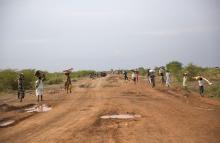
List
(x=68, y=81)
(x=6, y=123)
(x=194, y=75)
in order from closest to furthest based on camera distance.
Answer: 1. (x=6, y=123)
2. (x=68, y=81)
3. (x=194, y=75)

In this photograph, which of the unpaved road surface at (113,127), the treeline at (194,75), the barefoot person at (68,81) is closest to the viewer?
the unpaved road surface at (113,127)

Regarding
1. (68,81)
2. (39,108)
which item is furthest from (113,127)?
(68,81)

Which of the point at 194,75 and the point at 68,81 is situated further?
the point at 194,75

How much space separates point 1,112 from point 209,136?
13.4 m

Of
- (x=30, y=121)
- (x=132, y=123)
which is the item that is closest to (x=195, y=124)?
(x=132, y=123)

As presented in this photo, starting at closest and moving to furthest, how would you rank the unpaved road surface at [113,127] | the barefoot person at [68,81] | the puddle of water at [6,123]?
the unpaved road surface at [113,127] < the puddle of water at [6,123] < the barefoot person at [68,81]

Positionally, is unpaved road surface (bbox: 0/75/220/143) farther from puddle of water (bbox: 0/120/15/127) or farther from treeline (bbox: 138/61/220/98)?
treeline (bbox: 138/61/220/98)

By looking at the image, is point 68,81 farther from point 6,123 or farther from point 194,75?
point 194,75

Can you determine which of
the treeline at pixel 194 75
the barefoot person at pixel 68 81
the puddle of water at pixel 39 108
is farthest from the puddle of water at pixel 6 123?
the treeline at pixel 194 75

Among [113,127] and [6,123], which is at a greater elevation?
[113,127]

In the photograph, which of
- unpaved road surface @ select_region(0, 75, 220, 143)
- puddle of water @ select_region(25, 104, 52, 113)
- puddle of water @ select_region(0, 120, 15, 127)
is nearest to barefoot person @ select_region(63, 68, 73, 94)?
puddle of water @ select_region(25, 104, 52, 113)

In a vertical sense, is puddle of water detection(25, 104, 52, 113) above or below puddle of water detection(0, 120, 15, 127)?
above

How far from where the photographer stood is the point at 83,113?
2019cm

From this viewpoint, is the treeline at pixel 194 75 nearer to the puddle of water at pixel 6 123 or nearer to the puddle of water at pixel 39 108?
the puddle of water at pixel 39 108
